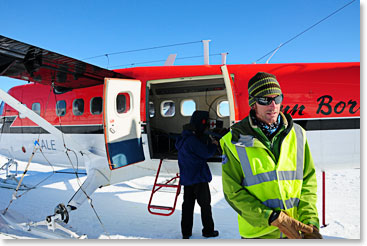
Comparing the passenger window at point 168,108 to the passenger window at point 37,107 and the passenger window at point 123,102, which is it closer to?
the passenger window at point 123,102

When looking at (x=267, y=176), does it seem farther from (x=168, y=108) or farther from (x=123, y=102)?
(x=168, y=108)

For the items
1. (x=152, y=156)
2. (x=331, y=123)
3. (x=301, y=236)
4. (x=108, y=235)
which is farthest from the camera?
(x=152, y=156)

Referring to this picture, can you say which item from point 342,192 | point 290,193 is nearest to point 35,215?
point 290,193

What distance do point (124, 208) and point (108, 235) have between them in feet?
3.91

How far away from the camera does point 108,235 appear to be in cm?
404

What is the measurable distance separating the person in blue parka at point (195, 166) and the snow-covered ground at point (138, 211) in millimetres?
301

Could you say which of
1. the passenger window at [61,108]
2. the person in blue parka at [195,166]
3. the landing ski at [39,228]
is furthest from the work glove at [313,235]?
the passenger window at [61,108]

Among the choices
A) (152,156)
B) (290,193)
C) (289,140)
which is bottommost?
(152,156)

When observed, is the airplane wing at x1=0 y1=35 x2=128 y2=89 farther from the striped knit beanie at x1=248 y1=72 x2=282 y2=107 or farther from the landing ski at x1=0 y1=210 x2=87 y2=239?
the striped knit beanie at x1=248 y1=72 x2=282 y2=107

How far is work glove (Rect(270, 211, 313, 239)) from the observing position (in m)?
1.40

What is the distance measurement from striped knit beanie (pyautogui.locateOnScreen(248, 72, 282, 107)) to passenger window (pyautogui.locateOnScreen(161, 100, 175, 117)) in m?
4.98

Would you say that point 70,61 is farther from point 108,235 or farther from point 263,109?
point 263,109

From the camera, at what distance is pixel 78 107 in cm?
529

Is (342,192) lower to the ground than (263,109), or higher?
lower
